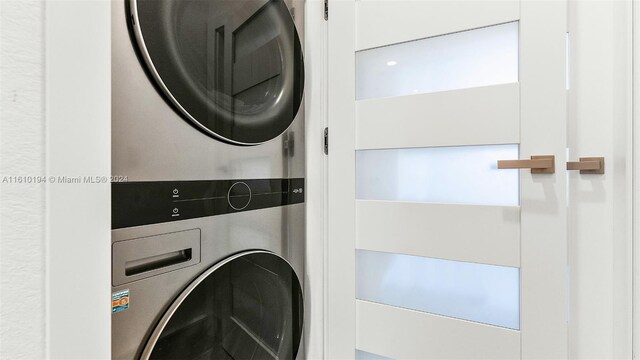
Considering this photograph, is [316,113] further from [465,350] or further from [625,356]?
[625,356]

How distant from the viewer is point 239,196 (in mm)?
799

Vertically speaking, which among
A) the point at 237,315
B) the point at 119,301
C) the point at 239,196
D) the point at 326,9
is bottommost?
the point at 237,315

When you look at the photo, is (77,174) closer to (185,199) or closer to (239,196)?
(185,199)

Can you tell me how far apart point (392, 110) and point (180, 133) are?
2.22ft

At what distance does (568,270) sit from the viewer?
32.2 inches

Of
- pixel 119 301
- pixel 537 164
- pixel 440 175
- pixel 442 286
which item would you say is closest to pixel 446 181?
pixel 440 175

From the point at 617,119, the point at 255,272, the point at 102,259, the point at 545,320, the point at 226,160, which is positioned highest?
the point at 617,119

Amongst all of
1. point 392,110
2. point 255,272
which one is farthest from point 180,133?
point 392,110

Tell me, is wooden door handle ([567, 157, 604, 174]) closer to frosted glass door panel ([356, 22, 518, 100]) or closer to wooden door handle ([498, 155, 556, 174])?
wooden door handle ([498, 155, 556, 174])

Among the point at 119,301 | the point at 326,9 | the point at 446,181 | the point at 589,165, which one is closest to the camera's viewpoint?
the point at 119,301

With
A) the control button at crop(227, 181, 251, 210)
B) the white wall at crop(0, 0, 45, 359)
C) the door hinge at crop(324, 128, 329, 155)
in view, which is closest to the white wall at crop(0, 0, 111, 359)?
the white wall at crop(0, 0, 45, 359)

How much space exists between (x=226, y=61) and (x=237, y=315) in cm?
67

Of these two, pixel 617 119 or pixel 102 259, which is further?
pixel 617 119

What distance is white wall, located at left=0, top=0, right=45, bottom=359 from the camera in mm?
336
